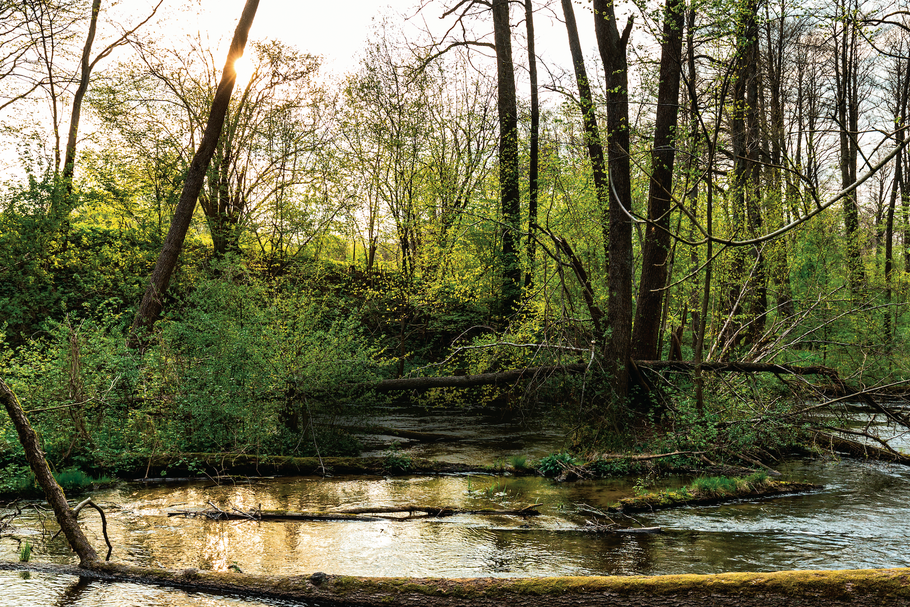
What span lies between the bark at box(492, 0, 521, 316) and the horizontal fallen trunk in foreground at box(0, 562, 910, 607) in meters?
15.2

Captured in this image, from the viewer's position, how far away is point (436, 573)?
5809 mm

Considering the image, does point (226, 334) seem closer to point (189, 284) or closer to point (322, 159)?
point (189, 284)

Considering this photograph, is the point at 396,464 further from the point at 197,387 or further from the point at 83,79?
the point at 83,79

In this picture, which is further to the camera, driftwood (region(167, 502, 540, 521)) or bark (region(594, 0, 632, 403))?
bark (region(594, 0, 632, 403))

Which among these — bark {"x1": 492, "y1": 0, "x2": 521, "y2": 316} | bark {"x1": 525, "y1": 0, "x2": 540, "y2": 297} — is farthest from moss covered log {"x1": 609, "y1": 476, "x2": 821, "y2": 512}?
bark {"x1": 492, "y1": 0, "x2": 521, "y2": 316}

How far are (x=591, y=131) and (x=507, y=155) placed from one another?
22.1 feet

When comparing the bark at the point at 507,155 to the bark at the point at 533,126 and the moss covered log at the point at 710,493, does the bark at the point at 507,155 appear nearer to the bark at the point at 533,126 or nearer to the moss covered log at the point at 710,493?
the bark at the point at 533,126

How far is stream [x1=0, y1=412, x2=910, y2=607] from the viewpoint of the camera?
5.93 meters

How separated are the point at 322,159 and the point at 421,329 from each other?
7351 millimetres

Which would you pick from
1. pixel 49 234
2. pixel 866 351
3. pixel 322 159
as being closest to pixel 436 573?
pixel 866 351

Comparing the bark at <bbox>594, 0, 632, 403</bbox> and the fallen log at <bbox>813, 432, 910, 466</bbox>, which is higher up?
the bark at <bbox>594, 0, 632, 403</bbox>

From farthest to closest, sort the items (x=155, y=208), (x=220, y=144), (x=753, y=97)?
(x=220, y=144), (x=753, y=97), (x=155, y=208)

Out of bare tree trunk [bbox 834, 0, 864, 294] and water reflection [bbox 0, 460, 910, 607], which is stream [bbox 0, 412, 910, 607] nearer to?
water reflection [bbox 0, 460, 910, 607]

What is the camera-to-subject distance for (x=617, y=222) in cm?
1180
